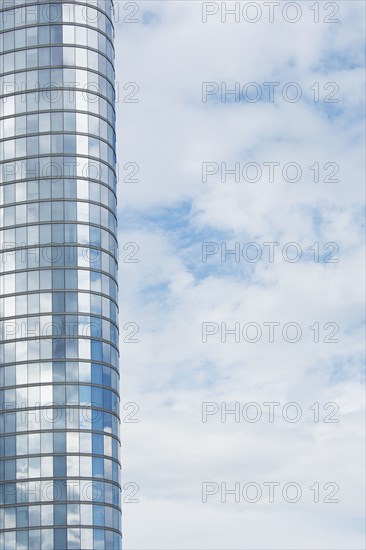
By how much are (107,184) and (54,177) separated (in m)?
7.01

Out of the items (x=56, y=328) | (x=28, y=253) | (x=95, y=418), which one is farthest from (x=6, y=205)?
(x=95, y=418)

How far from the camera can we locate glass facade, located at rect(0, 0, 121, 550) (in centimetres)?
14388

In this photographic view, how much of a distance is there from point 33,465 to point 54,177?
116 feet

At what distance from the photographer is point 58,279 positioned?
149 m

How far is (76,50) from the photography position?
155 metres

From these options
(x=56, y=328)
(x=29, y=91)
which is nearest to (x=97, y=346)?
(x=56, y=328)

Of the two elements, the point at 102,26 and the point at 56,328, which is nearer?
the point at 56,328

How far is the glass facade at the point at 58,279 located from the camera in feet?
472

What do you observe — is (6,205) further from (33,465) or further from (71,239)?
(33,465)

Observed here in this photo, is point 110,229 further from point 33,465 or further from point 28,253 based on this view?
point 33,465

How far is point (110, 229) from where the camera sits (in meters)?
155

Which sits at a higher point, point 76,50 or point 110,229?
point 76,50

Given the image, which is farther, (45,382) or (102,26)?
(102,26)

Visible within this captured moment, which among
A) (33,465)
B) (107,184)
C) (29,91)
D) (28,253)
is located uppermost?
(29,91)
